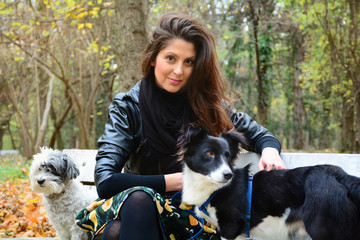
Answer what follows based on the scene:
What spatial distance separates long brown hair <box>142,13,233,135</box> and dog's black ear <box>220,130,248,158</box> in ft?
0.73

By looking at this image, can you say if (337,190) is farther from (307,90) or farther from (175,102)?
(307,90)

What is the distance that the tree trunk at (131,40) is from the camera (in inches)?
Result: 218

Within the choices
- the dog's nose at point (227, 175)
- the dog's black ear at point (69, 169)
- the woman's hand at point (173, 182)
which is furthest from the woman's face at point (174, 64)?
the dog's black ear at point (69, 169)

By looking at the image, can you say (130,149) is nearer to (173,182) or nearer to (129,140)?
(129,140)

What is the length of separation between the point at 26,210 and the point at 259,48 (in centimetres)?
1170

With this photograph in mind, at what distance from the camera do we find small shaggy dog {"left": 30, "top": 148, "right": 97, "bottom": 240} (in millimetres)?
3631

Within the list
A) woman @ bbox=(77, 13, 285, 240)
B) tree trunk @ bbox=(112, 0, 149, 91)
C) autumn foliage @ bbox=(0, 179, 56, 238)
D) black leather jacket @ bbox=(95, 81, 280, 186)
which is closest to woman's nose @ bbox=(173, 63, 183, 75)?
woman @ bbox=(77, 13, 285, 240)

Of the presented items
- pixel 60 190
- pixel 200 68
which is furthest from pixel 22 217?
pixel 200 68

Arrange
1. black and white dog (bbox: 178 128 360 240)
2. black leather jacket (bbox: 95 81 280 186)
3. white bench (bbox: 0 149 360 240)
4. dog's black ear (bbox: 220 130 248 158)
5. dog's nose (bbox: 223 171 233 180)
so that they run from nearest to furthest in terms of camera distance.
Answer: black and white dog (bbox: 178 128 360 240) → dog's nose (bbox: 223 171 233 180) → black leather jacket (bbox: 95 81 280 186) → dog's black ear (bbox: 220 130 248 158) → white bench (bbox: 0 149 360 240)

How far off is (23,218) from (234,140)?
3864mm

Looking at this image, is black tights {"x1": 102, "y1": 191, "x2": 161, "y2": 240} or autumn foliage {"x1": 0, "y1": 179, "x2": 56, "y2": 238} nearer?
black tights {"x1": 102, "y1": 191, "x2": 161, "y2": 240}

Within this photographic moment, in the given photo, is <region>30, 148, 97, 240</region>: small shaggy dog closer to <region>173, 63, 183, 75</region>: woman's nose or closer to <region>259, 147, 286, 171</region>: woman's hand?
<region>173, 63, 183, 75</region>: woman's nose

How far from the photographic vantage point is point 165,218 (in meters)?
2.52

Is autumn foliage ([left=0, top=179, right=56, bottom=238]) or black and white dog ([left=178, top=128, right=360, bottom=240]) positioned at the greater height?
black and white dog ([left=178, top=128, right=360, bottom=240])
